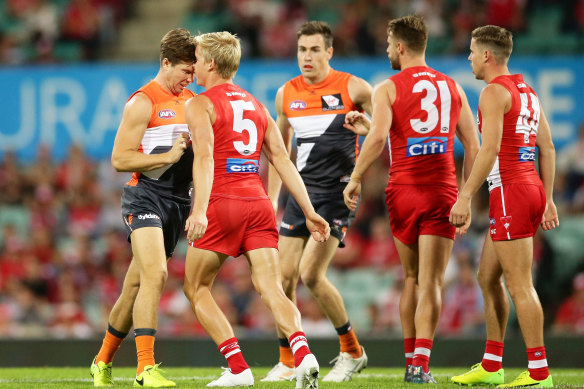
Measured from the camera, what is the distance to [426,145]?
21.9ft

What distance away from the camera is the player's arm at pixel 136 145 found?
636 cm

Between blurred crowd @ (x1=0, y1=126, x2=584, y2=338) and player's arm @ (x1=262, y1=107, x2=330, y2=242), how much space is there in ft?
16.5

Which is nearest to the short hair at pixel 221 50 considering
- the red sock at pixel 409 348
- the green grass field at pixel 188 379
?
the green grass field at pixel 188 379

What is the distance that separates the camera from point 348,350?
7555 mm

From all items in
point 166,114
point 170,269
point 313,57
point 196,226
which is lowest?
point 170,269

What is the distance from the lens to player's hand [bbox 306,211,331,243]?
610cm

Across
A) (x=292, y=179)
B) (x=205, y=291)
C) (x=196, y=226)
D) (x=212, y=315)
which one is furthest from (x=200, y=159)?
(x=212, y=315)

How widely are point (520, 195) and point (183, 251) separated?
294 inches

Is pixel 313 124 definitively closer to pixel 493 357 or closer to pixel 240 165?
pixel 240 165

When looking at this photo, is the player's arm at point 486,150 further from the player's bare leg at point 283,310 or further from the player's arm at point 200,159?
the player's arm at point 200,159

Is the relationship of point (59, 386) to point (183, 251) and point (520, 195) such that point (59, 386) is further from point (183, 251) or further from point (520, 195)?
point (183, 251)

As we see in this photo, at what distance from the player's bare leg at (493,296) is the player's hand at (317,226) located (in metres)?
1.29

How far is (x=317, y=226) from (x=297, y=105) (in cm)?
190

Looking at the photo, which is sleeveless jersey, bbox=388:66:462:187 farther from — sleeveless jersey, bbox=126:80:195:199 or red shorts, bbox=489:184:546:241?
sleeveless jersey, bbox=126:80:195:199
